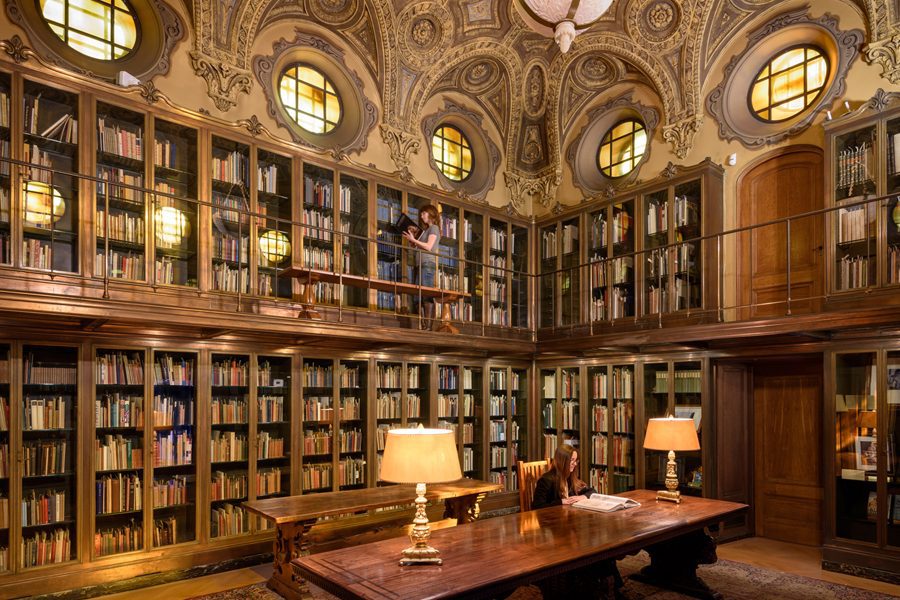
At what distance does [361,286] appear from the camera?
23.8ft

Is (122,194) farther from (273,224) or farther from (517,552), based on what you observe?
(517,552)

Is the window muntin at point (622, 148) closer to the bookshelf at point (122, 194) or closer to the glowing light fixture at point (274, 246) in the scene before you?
the glowing light fixture at point (274, 246)

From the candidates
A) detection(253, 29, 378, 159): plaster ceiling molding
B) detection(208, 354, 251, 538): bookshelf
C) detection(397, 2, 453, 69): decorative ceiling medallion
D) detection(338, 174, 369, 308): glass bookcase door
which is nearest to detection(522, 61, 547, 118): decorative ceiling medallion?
detection(397, 2, 453, 69): decorative ceiling medallion

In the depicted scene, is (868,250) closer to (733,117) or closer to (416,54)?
(733,117)

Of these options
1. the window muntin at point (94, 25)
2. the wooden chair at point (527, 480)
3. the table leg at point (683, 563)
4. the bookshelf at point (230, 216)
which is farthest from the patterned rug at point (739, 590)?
the window muntin at point (94, 25)

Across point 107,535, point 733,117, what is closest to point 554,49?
point 733,117

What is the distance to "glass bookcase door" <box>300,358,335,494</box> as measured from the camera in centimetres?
681

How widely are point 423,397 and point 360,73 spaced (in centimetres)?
419

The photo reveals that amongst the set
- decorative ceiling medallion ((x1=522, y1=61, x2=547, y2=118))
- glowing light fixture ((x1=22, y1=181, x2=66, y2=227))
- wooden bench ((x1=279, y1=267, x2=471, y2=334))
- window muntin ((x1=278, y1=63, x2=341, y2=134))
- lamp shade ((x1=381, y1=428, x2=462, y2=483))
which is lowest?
lamp shade ((x1=381, y1=428, x2=462, y2=483))

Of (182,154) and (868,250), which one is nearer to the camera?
(868,250)

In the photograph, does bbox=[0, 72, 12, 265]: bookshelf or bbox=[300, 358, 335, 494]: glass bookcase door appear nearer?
bbox=[0, 72, 12, 265]: bookshelf

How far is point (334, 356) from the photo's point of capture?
707cm

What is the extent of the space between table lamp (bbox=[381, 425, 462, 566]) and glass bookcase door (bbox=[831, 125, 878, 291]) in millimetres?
4793

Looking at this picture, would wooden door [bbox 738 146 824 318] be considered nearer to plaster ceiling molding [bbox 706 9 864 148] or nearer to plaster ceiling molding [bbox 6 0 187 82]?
plaster ceiling molding [bbox 706 9 864 148]
